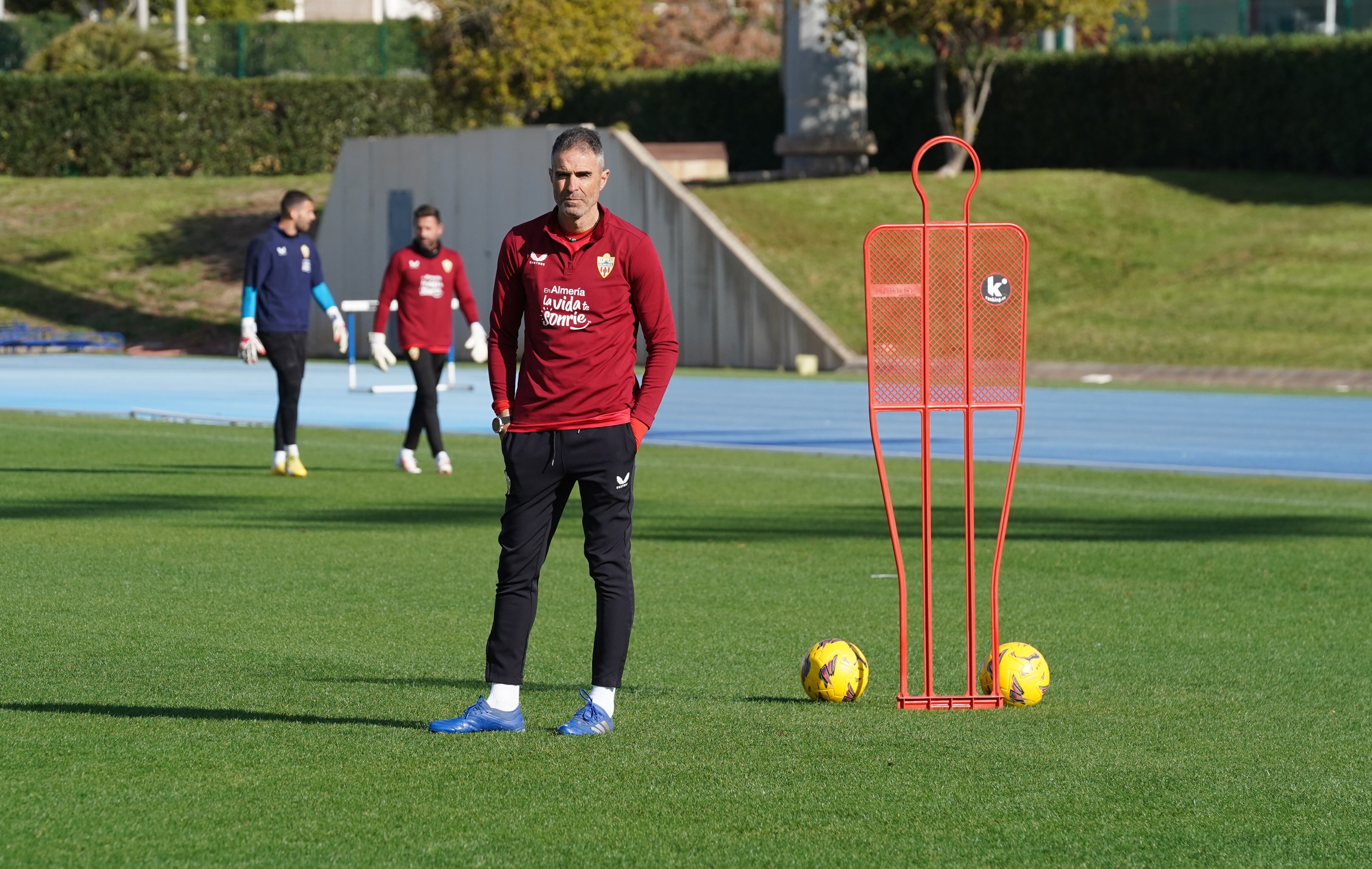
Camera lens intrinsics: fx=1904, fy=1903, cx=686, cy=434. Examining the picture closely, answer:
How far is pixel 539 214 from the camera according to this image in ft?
103

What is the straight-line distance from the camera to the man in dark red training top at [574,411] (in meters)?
6.54

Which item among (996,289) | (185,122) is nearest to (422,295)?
(996,289)

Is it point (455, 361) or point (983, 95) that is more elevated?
point (983, 95)

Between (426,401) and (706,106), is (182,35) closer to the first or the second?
(706,106)

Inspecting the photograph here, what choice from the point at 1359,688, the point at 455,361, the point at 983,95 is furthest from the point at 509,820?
the point at 983,95

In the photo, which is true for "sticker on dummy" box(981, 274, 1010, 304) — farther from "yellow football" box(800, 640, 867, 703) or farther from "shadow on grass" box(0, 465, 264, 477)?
"shadow on grass" box(0, 465, 264, 477)

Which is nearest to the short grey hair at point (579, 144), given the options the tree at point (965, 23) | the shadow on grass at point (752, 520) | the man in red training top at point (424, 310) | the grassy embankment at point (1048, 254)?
the shadow on grass at point (752, 520)

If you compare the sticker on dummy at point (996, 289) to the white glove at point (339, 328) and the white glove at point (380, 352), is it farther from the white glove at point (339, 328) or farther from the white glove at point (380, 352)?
the white glove at point (380, 352)

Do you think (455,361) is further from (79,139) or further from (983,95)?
(79,139)

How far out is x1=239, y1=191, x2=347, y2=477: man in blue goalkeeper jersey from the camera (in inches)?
608

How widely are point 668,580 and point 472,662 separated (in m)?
2.70

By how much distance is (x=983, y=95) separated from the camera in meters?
40.5

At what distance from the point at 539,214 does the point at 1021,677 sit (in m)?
24.5

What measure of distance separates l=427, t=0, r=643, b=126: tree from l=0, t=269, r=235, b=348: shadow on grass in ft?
28.2
